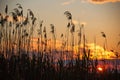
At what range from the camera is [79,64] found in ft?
26.8

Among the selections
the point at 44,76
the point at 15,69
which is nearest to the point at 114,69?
the point at 44,76

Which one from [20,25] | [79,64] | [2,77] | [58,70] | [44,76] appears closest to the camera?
[2,77]

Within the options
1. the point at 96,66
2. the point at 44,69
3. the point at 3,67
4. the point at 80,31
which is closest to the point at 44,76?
the point at 44,69

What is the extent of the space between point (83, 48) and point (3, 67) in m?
2.56

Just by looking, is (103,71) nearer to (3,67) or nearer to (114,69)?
(114,69)

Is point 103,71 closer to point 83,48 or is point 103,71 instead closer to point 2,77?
point 83,48

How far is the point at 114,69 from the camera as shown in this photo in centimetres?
904

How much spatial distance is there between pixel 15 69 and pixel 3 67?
0.85 ft

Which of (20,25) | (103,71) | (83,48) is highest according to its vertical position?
(20,25)

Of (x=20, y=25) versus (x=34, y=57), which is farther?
Result: (x=20, y=25)

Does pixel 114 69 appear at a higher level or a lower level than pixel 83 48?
lower

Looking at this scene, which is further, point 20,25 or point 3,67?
point 20,25

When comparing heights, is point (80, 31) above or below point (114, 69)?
above

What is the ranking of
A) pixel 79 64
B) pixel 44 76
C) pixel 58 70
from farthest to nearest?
pixel 79 64 → pixel 58 70 → pixel 44 76
